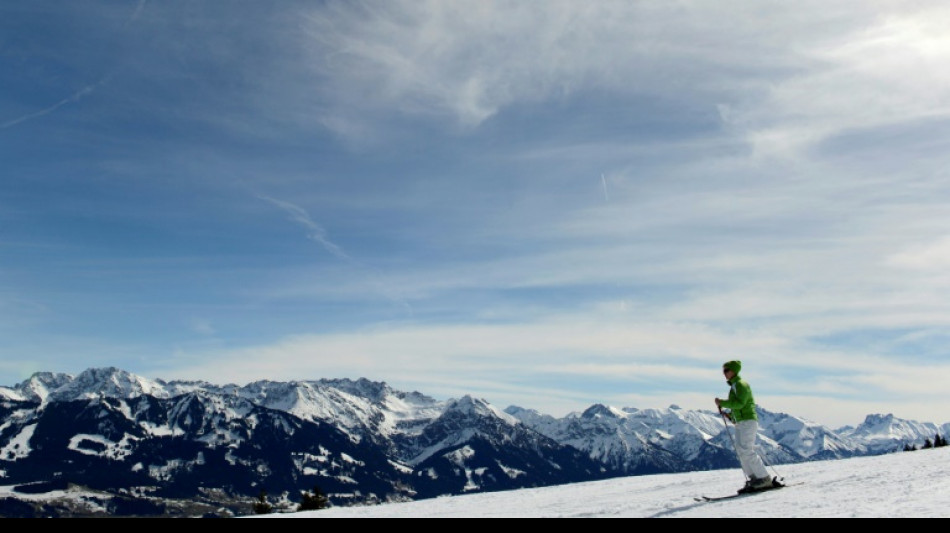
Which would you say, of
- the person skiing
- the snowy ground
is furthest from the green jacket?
the snowy ground

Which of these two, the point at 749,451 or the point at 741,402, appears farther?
the point at 741,402

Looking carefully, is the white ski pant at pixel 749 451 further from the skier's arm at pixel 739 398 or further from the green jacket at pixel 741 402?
the skier's arm at pixel 739 398

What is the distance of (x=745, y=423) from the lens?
15695 millimetres

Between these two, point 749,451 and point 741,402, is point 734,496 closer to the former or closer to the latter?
point 749,451

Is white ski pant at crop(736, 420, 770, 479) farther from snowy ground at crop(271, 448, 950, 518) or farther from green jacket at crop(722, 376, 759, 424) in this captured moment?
snowy ground at crop(271, 448, 950, 518)

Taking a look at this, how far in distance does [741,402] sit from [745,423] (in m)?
0.49

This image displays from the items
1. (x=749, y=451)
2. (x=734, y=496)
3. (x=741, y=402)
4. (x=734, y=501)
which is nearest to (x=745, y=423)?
(x=741, y=402)

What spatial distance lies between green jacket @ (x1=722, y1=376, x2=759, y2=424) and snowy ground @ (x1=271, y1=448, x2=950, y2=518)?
1752 millimetres

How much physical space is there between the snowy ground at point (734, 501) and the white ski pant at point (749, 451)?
0.69 m

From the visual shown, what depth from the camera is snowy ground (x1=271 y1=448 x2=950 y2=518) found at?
34.4 feet

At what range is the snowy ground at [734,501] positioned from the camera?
10.5 meters

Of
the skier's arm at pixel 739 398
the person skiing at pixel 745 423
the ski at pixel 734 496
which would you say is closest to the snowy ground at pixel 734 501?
the ski at pixel 734 496
